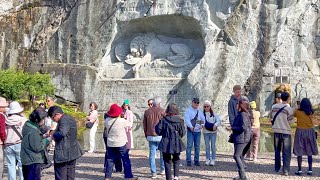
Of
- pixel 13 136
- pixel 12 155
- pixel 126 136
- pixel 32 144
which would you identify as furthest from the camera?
pixel 126 136

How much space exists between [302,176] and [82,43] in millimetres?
17591

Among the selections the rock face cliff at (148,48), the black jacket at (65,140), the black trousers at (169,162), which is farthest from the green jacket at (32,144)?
the rock face cliff at (148,48)

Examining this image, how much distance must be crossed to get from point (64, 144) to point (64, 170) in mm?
424

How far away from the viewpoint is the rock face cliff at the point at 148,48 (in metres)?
23.2

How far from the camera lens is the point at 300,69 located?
31.8 meters

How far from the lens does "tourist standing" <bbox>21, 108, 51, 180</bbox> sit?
7039mm

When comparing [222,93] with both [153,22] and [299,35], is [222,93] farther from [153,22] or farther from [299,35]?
[299,35]

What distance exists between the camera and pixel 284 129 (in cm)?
957

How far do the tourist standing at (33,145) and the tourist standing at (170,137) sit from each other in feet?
7.34

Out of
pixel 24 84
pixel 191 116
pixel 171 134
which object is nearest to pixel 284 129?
pixel 191 116

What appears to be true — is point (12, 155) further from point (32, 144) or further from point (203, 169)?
point (203, 169)

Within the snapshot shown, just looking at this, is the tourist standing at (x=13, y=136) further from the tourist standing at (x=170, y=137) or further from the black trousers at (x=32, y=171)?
the tourist standing at (x=170, y=137)

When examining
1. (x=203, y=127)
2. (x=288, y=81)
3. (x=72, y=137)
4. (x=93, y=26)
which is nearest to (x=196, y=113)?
(x=203, y=127)

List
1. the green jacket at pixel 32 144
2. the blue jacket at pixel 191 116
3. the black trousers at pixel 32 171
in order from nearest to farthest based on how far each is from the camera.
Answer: the green jacket at pixel 32 144 → the black trousers at pixel 32 171 → the blue jacket at pixel 191 116
